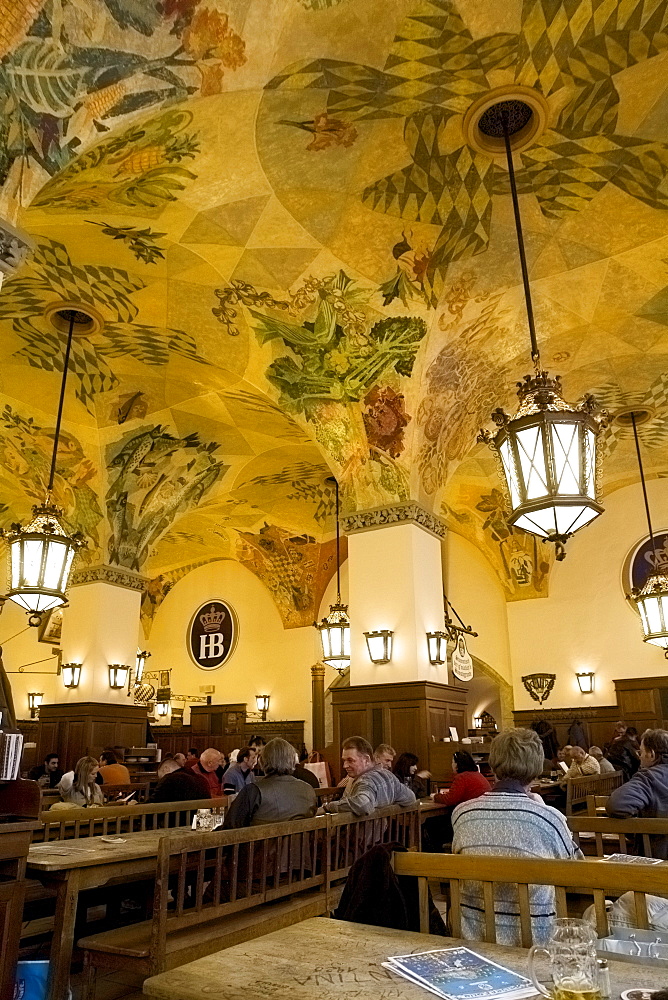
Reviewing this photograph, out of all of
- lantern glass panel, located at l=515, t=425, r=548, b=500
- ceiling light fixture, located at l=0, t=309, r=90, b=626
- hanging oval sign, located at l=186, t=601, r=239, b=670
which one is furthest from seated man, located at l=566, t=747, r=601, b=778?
hanging oval sign, located at l=186, t=601, r=239, b=670

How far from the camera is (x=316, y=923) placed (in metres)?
2.37

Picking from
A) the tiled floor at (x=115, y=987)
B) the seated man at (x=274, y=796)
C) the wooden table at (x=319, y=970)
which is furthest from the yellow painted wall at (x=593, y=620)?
the wooden table at (x=319, y=970)

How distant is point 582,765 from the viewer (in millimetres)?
9609

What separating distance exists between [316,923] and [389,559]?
7855 millimetres

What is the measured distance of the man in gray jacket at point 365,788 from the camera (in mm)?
5215

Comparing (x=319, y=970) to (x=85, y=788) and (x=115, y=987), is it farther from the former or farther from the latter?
(x=85, y=788)

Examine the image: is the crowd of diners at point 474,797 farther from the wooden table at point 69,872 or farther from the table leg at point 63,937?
the table leg at point 63,937

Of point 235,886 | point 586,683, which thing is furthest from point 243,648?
point 235,886

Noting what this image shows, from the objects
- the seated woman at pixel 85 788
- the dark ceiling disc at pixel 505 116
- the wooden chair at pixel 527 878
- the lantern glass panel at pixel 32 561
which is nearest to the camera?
the wooden chair at pixel 527 878

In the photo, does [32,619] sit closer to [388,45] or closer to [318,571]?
[388,45]

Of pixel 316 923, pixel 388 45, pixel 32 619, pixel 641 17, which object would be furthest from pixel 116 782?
pixel 641 17

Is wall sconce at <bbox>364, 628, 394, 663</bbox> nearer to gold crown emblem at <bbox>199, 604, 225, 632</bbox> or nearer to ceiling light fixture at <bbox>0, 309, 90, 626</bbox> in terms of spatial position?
ceiling light fixture at <bbox>0, 309, 90, 626</bbox>

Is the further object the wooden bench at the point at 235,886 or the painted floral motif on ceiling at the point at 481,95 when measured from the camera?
the painted floral motif on ceiling at the point at 481,95

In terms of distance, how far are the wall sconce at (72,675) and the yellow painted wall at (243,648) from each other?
6796 millimetres
